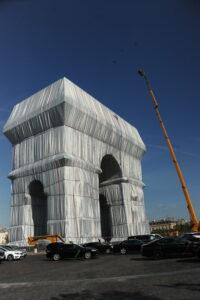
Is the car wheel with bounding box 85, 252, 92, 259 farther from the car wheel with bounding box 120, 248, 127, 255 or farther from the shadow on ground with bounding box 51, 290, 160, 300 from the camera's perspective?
the shadow on ground with bounding box 51, 290, 160, 300

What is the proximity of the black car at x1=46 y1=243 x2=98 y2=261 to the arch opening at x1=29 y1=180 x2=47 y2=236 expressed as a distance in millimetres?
21079

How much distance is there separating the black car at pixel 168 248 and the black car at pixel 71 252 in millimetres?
4847

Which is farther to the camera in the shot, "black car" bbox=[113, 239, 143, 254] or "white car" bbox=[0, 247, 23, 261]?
"white car" bbox=[0, 247, 23, 261]

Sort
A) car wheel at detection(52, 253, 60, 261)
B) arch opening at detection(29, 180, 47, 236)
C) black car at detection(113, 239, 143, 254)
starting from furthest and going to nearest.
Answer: arch opening at detection(29, 180, 47, 236), black car at detection(113, 239, 143, 254), car wheel at detection(52, 253, 60, 261)

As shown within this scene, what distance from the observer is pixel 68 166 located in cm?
4734

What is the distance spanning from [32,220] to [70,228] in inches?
335

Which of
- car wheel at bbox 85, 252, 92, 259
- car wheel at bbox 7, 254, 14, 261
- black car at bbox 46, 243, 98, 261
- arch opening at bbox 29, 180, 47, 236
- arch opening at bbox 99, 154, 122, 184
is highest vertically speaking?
arch opening at bbox 99, 154, 122, 184

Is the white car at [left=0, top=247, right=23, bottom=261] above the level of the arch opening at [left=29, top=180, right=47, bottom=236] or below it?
below

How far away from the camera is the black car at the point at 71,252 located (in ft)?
98.2

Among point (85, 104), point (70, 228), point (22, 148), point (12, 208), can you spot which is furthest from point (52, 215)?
point (85, 104)

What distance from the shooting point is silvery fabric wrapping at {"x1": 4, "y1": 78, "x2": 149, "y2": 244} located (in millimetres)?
46584

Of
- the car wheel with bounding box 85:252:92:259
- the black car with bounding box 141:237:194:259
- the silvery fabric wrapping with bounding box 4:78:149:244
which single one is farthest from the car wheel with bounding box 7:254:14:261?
the black car with bounding box 141:237:194:259

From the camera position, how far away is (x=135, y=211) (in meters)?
59.1

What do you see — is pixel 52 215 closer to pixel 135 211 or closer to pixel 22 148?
pixel 22 148
